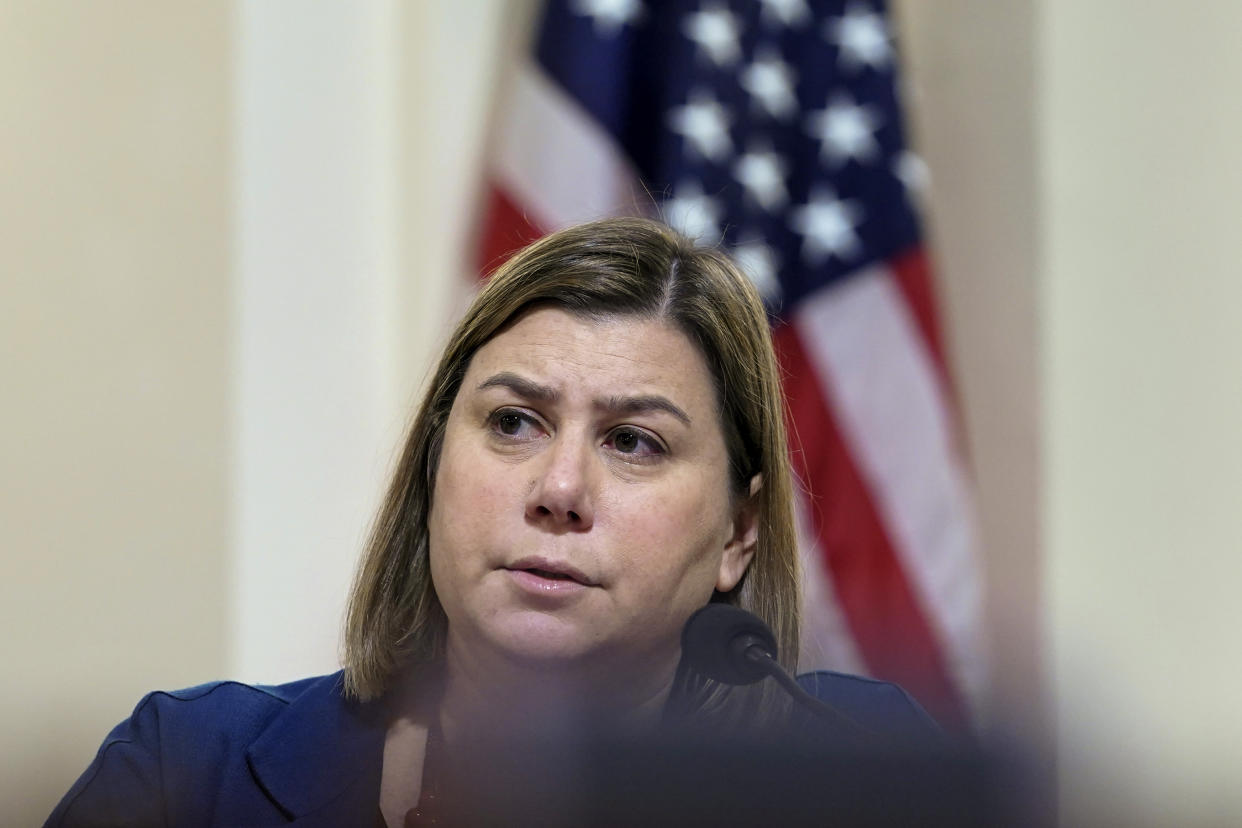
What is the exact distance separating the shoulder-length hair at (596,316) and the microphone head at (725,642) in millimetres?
547

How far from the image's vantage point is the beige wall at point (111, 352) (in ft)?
9.55

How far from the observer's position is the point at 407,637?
6.20 ft

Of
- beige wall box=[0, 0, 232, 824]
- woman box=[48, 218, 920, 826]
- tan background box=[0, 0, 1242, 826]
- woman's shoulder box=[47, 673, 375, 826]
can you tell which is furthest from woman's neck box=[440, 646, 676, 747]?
tan background box=[0, 0, 1242, 826]

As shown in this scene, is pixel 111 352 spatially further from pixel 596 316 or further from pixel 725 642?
pixel 725 642

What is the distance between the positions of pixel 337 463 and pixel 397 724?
5.45 ft

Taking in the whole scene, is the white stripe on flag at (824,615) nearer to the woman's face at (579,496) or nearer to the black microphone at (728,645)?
the woman's face at (579,496)

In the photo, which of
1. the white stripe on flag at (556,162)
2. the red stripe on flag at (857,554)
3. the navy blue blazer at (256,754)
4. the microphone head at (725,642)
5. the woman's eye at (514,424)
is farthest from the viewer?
the white stripe on flag at (556,162)

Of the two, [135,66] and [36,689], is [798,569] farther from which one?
[135,66]

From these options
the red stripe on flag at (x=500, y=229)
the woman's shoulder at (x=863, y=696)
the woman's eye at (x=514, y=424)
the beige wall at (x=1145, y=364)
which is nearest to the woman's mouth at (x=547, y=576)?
the woman's eye at (x=514, y=424)

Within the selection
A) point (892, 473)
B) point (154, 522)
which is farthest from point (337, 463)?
point (892, 473)

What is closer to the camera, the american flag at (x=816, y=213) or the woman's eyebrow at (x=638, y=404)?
the woman's eyebrow at (x=638, y=404)

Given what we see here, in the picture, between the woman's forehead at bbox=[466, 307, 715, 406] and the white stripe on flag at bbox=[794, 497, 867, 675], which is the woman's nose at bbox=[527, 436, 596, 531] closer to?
the woman's forehead at bbox=[466, 307, 715, 406]

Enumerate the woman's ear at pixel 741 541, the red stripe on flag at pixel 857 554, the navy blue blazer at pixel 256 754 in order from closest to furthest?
the navy blue blazer at pixel 256 754
the woman's ear at pixel 741 541
the red stripe on flag at pixel 857 554

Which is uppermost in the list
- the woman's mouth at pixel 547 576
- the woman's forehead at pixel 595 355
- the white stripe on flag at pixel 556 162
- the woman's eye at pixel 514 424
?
the white stripe on flag at pixel 556 162
